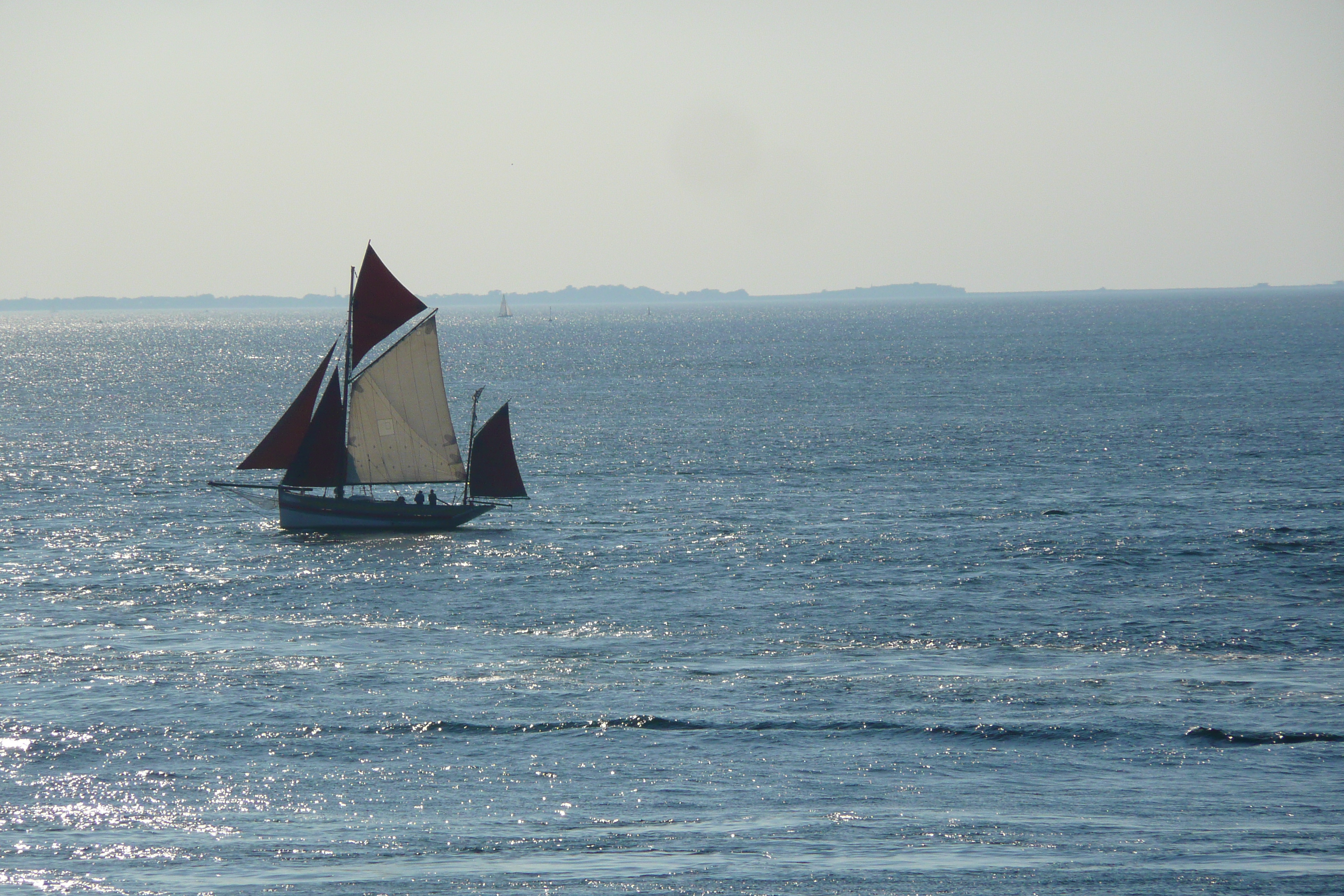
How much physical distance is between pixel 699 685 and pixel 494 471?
2935cm

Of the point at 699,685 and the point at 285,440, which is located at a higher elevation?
the point at 285,440

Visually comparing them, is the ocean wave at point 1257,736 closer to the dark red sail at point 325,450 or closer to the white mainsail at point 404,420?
the white mainsail at point 404,420

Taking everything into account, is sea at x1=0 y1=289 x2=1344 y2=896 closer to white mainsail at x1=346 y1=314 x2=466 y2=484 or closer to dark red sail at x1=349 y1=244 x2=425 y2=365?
white mainsail at x1=346 y1=314 x2=466 y2=484

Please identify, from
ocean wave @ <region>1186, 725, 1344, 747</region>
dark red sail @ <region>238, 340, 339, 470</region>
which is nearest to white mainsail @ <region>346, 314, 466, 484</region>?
dark red sail @ <region>238, 340, 339, 470</region>

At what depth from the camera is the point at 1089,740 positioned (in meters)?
37.1

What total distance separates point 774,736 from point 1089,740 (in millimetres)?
8197

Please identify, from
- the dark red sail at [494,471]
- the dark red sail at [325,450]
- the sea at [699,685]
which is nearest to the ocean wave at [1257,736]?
the sea at [699,685]

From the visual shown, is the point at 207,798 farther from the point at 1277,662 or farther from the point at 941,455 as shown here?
the point at 941,455

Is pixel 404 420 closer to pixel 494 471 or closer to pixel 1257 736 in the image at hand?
pixel 494 471

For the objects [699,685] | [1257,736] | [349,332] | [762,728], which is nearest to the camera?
[1257,736]

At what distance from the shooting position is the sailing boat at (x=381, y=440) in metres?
66.2

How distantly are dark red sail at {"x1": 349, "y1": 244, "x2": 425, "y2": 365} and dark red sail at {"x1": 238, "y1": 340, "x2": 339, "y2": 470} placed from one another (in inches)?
65.0

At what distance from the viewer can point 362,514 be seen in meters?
68.1

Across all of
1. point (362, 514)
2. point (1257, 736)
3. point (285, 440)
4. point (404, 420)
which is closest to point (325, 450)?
point (285, 440)
